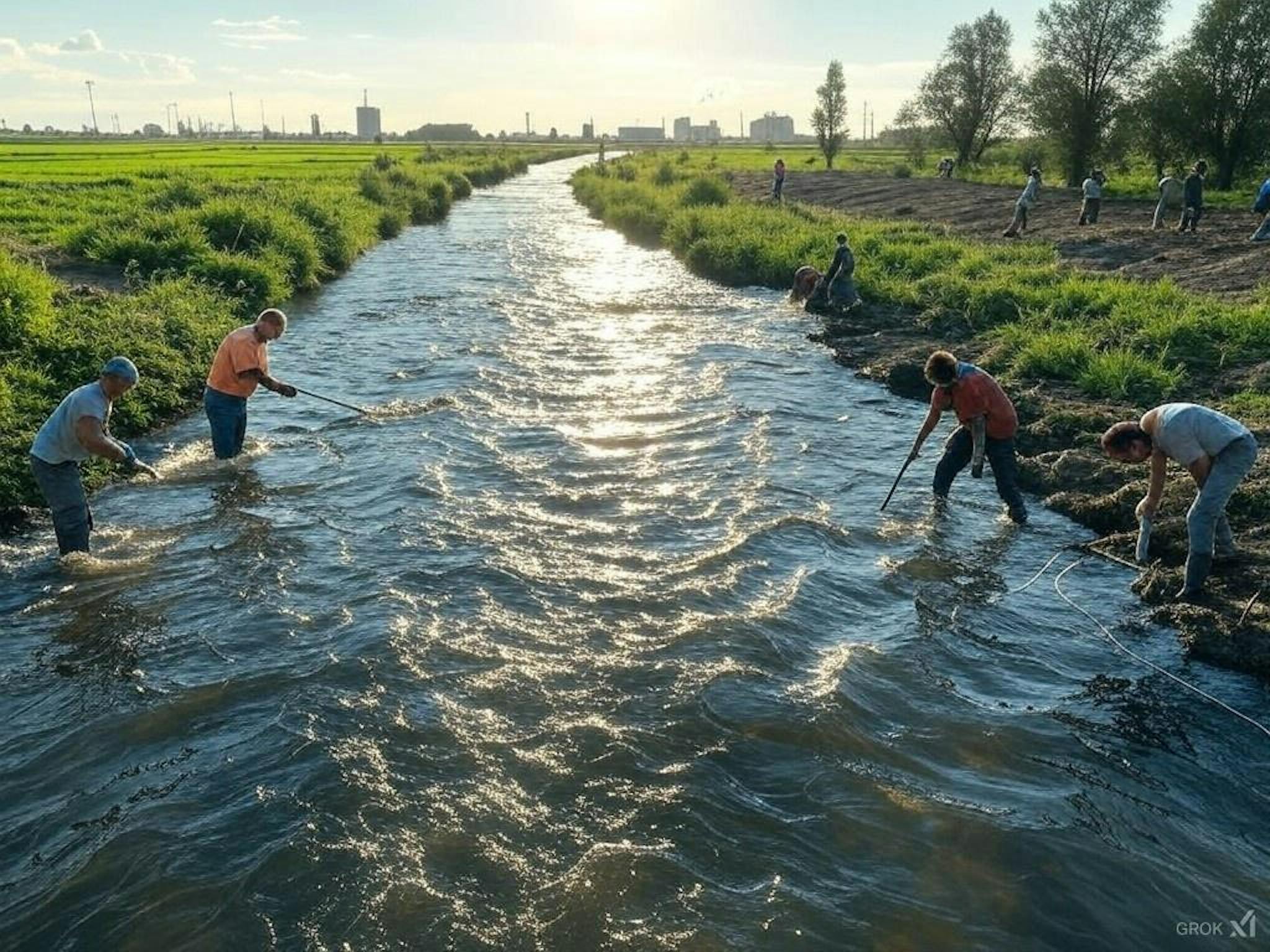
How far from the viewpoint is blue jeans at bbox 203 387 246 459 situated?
40.8 ft

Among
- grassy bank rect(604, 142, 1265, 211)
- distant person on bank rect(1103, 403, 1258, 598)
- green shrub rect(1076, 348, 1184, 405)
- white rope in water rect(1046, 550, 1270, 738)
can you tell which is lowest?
white rope in water rect(1046, 550, 1270, 738)

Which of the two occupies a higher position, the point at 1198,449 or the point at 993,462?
the point at 1198,449

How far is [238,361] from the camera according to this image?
39.7 feet

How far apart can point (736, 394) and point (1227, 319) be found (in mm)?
8755

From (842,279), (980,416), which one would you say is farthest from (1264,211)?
(980,416)

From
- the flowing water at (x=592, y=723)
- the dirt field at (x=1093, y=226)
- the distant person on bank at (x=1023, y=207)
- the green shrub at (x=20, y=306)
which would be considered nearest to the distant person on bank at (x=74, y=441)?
the flowing water at (x=592, y=723)

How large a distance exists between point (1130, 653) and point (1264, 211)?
23.7 m

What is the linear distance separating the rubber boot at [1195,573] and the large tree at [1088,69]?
A: 43.7 m

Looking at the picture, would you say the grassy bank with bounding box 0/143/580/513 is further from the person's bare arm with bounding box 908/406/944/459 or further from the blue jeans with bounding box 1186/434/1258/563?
the blue jeans with bounding box 1186/434/1258/563

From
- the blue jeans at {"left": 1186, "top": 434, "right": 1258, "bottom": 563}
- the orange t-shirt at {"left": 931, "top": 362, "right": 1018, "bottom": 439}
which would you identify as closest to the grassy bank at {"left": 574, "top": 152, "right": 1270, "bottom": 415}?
the orange t-shirt at {"left": 931, "top": 362, "right": 1018, "bottom": 439}

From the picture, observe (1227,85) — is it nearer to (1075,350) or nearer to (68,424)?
(1075,350)

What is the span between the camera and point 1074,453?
12.7 metres

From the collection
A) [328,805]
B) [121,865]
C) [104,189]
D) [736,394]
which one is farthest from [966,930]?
[104,189]

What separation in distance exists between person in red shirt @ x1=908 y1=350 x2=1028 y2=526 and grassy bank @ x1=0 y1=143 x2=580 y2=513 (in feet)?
35.9
